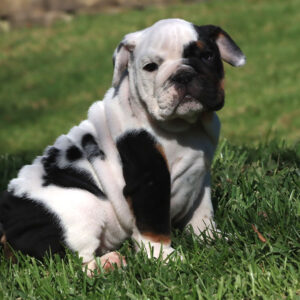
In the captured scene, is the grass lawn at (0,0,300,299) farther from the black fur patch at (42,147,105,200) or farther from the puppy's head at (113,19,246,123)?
the puppy's head at (113,19,246,123)

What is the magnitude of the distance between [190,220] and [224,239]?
361 mm

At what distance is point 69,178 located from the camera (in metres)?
3.57

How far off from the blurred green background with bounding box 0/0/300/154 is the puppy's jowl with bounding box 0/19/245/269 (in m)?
5.18

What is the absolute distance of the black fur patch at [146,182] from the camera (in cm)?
337

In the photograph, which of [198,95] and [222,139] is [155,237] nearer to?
[198,95]

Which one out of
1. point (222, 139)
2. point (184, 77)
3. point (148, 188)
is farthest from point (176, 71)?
point (222, 139)

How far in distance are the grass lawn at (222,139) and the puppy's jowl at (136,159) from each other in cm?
17

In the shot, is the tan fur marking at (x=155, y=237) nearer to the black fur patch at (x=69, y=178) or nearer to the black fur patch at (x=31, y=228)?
the black fur patch at (x=69, y=178)

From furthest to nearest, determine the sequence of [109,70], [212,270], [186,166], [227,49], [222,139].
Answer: [109,70] → [222,139] → [227,49] → [186,166] → [212,270]

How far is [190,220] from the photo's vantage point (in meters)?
3.81

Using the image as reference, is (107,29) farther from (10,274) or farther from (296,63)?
(10,274)

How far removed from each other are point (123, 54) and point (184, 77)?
475 mm

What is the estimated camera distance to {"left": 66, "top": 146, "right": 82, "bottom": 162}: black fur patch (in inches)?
143

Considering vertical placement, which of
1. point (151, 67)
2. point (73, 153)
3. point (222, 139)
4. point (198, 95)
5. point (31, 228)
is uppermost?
point (151, 67)
